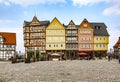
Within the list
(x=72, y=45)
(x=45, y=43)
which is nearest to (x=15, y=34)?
(x=45, y=43)

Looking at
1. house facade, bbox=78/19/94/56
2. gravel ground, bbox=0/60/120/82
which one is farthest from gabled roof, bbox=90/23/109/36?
gravel ground, bbox=0/60/120/82

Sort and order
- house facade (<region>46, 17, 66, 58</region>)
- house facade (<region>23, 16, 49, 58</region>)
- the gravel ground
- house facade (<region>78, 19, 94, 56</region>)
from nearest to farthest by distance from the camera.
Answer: the gravel ground < house facade (<region>46, 17, 66, 58</region>) < house facade (<region>23, 16, 49, 58</region>) < house facade (<region>78, 19, 94, 56</region>)

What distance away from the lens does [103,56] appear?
10681 centimetres

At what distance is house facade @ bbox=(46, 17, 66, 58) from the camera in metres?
107

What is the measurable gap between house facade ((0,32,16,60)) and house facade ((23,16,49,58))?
4670mm

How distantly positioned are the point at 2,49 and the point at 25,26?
1177 cm

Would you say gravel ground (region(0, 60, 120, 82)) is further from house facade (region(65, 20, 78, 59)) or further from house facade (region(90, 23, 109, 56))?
house facade (region(90, 23, 109, 56))

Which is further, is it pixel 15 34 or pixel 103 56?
pixel 15 34

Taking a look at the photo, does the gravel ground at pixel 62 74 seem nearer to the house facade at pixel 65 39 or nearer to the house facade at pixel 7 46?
the house facade at pixel 65 39

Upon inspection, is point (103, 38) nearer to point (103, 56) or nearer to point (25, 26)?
point (103, 56)

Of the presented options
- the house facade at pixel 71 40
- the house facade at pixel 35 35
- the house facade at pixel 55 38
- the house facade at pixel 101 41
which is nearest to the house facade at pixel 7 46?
the house facade at pixel 35 35

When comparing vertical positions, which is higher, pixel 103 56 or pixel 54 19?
pixel 54 19

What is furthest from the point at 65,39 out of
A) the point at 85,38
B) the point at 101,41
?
the point at 101,41

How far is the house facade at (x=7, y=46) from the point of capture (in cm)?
10717
